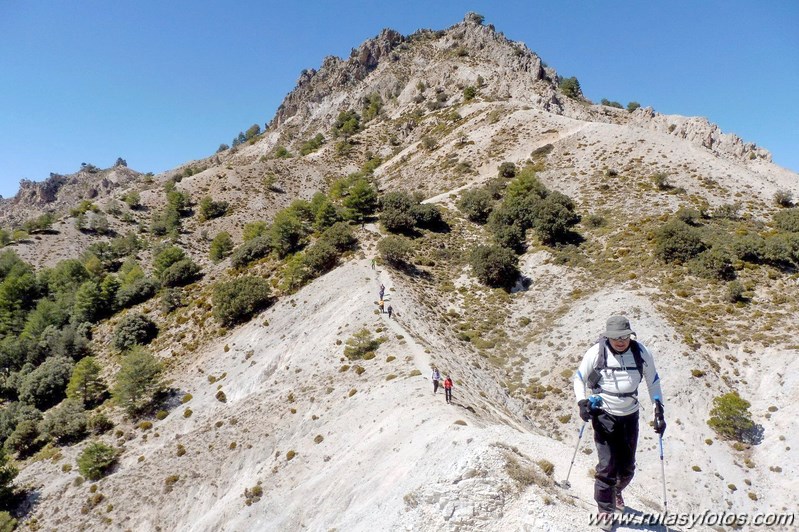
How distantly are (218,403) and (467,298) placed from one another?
27.8 metres

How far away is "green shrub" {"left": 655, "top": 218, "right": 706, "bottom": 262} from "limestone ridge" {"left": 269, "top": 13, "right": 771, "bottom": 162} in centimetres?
4961

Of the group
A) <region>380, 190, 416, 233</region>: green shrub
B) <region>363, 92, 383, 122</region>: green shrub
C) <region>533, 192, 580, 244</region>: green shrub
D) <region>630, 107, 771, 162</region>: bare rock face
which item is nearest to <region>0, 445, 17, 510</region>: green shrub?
<region>380, 190, 416, 233</region>: green shrub

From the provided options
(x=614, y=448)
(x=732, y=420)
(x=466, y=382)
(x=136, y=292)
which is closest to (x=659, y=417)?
(x=614, y=448)

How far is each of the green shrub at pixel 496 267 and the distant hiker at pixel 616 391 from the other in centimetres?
3916

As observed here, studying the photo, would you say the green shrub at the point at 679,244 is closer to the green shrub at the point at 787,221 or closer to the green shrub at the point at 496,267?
the green shrub at the point at 787,221

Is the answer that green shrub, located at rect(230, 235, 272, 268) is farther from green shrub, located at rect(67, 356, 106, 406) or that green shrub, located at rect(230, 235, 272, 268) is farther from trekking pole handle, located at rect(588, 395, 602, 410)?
trekking pole handle, located at rect(588, 395, 602, 410)

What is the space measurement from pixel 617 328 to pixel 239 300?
150 ft

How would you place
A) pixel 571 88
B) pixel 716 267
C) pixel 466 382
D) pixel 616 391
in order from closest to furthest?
1. pixel 616 391
2. pixel 466 382
3. pixel 716 267
4. pixel 571 88

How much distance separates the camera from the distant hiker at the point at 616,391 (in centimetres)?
845

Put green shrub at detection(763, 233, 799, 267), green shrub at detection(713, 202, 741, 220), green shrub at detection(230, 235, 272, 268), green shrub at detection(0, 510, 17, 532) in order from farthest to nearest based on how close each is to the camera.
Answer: green shrub at detection(230, 235, 272, 268)
green shrub at detection(713, 202, 741, 220)
green shrub at detection(763, 233, 799, 267)
green shrub at detection(0, 510, 17, 532)

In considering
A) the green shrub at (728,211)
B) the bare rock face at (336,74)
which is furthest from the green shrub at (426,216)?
the bare rock face at (336,74)

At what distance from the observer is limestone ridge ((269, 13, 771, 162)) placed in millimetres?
94688

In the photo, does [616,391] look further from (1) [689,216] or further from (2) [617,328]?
(1) [689,216]

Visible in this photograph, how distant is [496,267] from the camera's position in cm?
4762
